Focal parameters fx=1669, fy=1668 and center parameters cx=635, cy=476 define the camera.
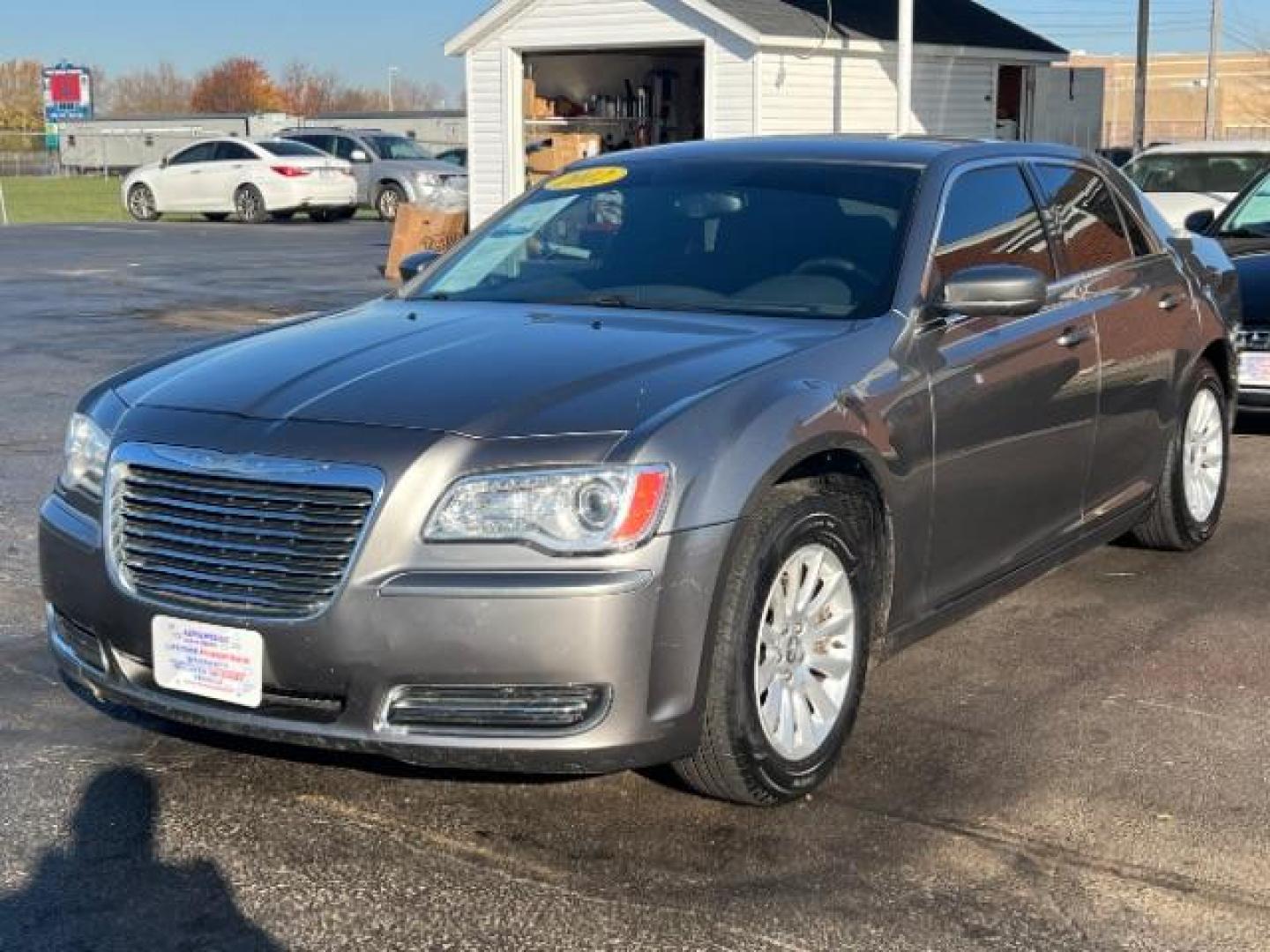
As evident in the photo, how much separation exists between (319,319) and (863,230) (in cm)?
168

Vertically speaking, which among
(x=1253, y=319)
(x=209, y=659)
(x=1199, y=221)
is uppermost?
(x=1199, y=221)

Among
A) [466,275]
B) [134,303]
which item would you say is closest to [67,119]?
[134,303]

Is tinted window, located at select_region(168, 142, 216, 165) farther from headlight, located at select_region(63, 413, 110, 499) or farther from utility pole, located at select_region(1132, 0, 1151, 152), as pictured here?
headlight, located at select_region(63, 413, 110, 499)

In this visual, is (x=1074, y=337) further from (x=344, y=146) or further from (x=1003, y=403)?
(x=344, y=146)

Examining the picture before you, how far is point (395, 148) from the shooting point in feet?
109

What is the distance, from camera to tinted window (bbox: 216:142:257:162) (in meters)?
31.8

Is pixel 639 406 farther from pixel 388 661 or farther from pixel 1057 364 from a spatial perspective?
pixel 1057 364

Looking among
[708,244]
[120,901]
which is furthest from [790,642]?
[120,901]

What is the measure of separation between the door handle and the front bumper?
6.78ft

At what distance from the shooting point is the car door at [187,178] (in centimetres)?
3241

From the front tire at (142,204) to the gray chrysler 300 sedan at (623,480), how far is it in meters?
29.7

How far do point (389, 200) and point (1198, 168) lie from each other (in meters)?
19.4

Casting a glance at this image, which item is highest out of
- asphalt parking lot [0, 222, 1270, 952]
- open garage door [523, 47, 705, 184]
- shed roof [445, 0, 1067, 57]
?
shed roof [445, 0, 1067, 57]

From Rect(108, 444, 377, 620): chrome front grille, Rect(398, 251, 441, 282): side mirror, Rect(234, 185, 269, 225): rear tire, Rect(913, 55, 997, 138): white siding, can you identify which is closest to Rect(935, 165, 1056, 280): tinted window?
Rect(398, 251, 441, 282): side mirror
